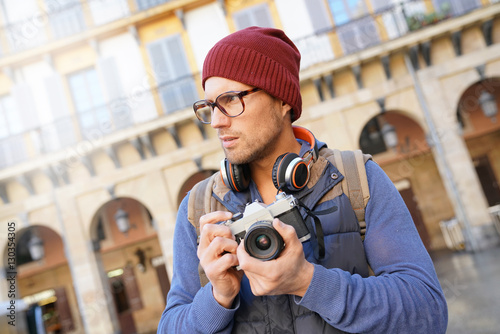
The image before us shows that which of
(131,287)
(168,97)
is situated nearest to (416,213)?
(168,97)

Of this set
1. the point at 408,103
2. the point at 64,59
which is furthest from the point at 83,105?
the point at 408,103

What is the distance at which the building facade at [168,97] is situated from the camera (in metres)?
10.7

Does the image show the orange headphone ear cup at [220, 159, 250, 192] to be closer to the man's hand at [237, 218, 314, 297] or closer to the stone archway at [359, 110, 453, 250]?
the man's hand at [237, 218, 314, 297]

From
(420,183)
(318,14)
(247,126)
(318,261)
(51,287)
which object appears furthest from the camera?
(51,287)

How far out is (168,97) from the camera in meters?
11.6

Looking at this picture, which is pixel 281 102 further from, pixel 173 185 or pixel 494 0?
pixel 494 0

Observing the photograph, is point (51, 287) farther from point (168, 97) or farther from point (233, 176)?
point (233, 176)

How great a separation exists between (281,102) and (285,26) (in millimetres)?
10758

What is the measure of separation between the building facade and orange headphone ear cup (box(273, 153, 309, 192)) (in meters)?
9.62

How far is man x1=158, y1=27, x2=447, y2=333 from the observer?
3.43 ft

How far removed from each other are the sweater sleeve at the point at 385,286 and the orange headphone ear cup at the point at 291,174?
203mm

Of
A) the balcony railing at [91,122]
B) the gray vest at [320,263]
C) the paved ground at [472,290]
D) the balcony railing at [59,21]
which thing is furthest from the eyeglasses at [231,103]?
the balcony railing at [59,21]

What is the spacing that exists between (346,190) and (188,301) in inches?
24.1

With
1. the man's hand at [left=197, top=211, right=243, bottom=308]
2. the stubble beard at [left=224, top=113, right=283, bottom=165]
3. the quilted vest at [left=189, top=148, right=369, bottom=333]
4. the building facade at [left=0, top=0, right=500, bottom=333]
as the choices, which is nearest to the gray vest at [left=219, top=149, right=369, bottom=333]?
the quilted vest at [left=189, top=148, right=369, bottom=333]
